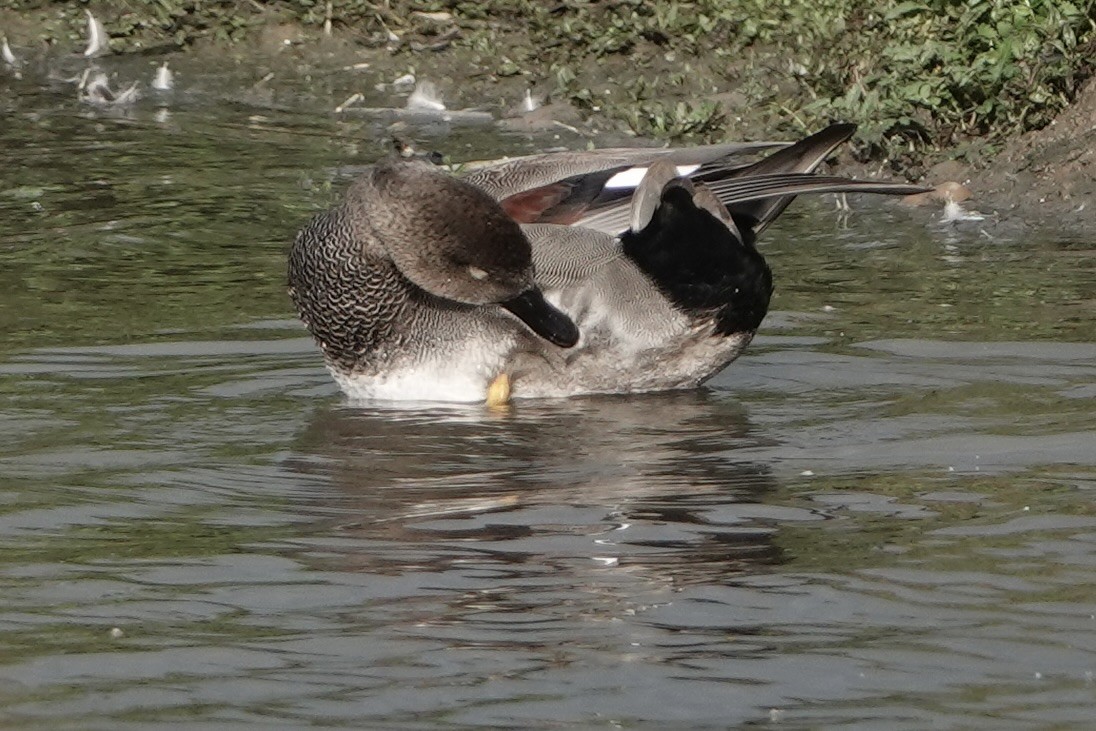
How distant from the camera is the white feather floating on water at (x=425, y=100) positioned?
9.82 m

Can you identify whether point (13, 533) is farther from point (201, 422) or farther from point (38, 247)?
point (38, 247)

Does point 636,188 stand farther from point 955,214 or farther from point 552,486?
point 955,214

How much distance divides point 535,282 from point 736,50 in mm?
3861

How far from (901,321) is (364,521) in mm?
2386

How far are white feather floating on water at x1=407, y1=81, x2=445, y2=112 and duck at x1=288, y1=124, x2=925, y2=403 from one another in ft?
11.7

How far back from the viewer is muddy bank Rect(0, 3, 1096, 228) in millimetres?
8141

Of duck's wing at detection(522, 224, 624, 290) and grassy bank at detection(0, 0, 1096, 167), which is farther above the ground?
duck's wing at detection(522, 224, 624, 290)

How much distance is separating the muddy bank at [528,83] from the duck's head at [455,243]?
258 centimetres

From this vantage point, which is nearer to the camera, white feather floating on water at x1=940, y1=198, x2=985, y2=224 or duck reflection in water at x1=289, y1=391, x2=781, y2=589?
duck reflection in water at x1=289, y1=391, x2=781, y2=589

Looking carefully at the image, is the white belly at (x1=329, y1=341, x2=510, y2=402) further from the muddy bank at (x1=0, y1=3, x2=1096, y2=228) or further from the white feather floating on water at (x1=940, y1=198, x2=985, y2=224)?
the muddy bank at (x1=0, y1=3, x2=1096, y2=228)

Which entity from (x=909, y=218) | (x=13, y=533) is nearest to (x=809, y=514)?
(x=13, y=533)

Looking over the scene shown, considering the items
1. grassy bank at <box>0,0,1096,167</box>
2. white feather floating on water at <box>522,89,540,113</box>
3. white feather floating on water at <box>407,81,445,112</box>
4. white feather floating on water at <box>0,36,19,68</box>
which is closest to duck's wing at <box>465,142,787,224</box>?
grassy bank at <box>0,0,1096,167</box>

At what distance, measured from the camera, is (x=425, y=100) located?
9.84 metres

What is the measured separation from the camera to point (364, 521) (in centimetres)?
483
